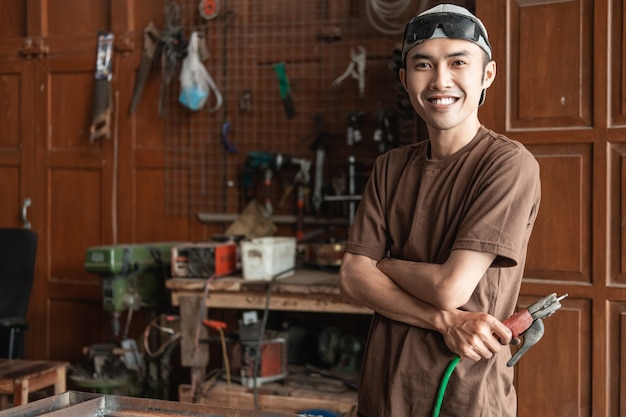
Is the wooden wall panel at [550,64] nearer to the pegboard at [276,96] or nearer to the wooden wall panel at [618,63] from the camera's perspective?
the wooden wall panel at [618,63]

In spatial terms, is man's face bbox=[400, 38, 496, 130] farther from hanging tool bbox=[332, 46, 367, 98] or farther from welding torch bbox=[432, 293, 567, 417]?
hanging tool bbox=[332, 46, 367, 98]

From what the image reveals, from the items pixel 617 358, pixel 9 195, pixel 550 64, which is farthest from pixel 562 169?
pixel 9 195

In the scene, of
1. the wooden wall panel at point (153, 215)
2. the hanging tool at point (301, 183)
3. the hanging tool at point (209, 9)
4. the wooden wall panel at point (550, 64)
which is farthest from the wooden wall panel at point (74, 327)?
the wooden wall panel at point (550, 64)

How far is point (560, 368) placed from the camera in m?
2.77

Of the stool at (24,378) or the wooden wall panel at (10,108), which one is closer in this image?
the stool at (24,378)

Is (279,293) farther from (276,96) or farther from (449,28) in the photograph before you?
(449,28)

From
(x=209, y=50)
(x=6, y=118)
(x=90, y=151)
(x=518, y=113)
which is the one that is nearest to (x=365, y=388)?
(x=518, y=113)

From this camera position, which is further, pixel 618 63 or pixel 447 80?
pixel 618 63

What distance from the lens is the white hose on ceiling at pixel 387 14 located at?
381 cm

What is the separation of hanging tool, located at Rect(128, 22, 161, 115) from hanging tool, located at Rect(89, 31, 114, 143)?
0.17 m

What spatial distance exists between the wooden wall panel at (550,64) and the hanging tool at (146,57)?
220 cm

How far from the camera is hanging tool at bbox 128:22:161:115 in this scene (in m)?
4.30

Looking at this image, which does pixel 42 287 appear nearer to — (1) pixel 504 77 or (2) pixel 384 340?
(1) pixel 504 77

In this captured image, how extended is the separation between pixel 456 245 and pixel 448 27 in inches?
18.1
